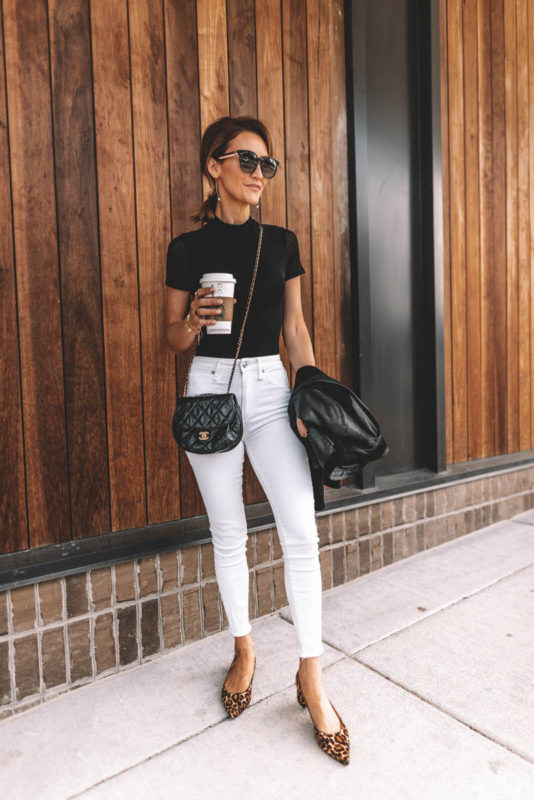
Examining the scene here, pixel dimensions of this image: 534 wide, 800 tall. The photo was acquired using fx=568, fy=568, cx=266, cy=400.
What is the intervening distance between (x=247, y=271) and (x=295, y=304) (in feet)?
0.91

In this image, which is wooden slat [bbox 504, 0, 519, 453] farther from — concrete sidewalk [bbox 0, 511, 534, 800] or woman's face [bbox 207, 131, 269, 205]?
woman's face [bbox 207, 131, 269, 205]

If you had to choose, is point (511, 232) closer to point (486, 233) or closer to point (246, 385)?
point (486, 233)

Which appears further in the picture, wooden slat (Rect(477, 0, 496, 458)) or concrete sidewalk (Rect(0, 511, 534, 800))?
wooden slat (Rect(477, 0, 496, 458))

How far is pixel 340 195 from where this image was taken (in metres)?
Answer: 3.12

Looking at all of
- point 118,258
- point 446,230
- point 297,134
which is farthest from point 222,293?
point 446,230

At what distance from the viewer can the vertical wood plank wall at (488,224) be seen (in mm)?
3762

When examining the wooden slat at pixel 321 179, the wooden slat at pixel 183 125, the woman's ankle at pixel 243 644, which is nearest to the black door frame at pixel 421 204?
the wooden slat at pixel 321 179

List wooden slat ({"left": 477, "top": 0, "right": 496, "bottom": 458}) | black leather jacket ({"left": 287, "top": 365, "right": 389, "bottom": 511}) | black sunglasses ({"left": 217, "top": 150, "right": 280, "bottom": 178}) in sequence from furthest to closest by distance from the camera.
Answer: wooden slat ({"left": 477, "top": 0, "right": 496, "bottom": 458}) → black sunglasses ({"left": 217, "top": 150, "right": 280, "bottom": 178}) → black leather jacket ({"left": 287, "top": 365, "right": 389, "bottom": 511})

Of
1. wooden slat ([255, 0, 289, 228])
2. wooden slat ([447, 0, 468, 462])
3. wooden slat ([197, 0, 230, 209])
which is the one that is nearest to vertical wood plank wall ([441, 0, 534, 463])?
wooden slat ([447, 0, 468, 462])

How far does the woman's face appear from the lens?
1.90 metres

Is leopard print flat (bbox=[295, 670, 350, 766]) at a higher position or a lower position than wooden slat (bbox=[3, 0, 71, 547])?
lower

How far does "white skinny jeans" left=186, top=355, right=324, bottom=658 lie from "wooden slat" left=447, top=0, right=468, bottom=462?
7.41 ft

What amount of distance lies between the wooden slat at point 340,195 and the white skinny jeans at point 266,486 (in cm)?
129

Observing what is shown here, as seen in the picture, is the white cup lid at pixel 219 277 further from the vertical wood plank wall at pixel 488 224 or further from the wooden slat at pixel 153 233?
the vertical wood plank wall at pixel 488 224
